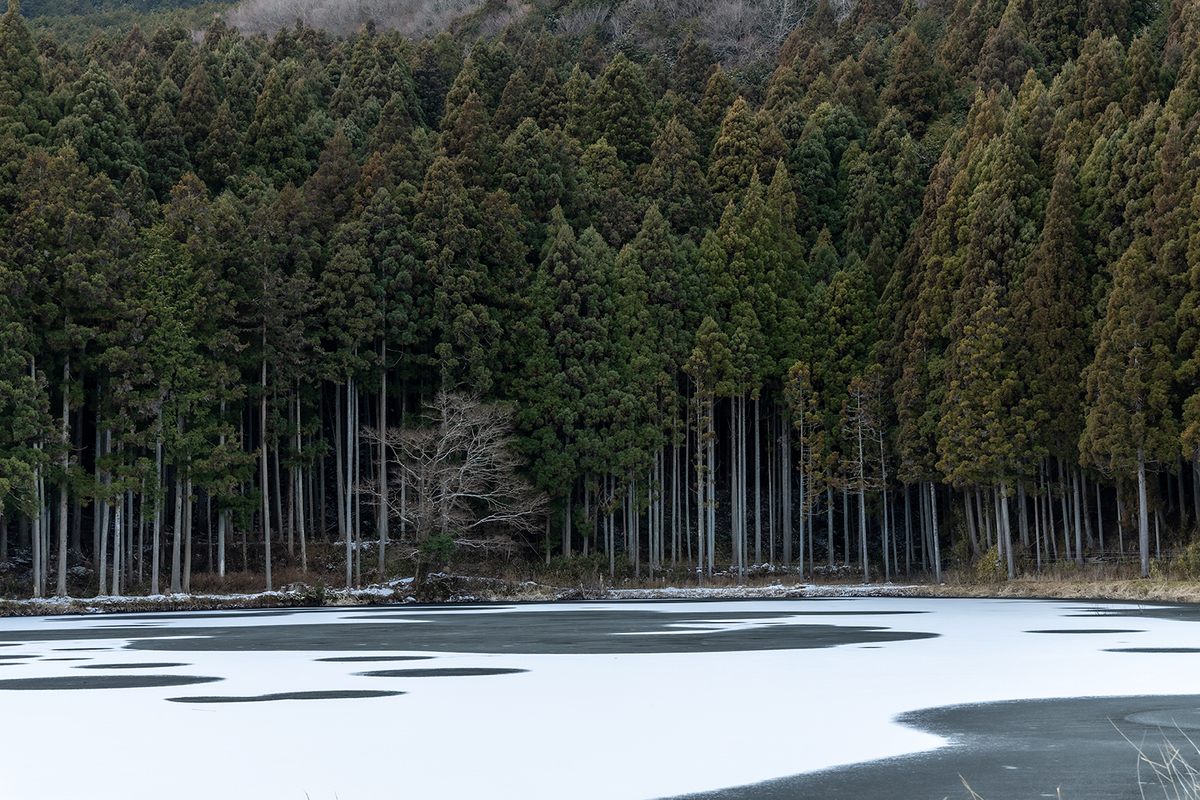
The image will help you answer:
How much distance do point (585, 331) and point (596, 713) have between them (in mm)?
34073

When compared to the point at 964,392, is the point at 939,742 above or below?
below

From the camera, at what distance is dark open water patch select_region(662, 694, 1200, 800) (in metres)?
7.29

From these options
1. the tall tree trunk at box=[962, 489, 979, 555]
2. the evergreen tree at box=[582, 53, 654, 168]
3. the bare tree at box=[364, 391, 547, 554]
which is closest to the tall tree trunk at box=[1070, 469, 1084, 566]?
the tall tree trunk at box=[962, 489, 979, 555]

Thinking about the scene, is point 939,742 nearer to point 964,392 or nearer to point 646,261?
point 964,392

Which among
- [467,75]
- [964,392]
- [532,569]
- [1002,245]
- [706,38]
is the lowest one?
[532,569]

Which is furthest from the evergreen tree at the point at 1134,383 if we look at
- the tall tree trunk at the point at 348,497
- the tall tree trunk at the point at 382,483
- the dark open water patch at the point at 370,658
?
the dark open water patch at the point at 370,658

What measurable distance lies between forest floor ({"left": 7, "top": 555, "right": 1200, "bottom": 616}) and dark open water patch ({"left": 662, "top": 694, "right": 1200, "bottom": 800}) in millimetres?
21127

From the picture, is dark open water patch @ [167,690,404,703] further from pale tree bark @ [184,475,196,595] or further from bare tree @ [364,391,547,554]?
pale tree bark @ [184,475,196,595]

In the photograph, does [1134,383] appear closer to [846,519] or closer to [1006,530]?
[1006,530]

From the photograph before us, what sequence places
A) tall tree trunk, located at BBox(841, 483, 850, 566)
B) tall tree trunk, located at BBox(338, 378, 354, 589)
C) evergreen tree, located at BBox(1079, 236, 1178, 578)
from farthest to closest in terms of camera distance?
tall tree trunk, located at BBox(841, 483, 850, 566)
tall tree trunk, located at BBox(338, 378, 354, 589)
evergreen tree, located at BBox(1079, 236, 1178, 578)

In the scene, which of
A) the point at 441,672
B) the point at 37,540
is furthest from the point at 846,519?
the point at 441,672

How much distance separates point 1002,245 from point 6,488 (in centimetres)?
3239

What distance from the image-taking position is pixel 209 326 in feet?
129

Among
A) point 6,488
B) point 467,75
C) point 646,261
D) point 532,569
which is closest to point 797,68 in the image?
point 467,75
